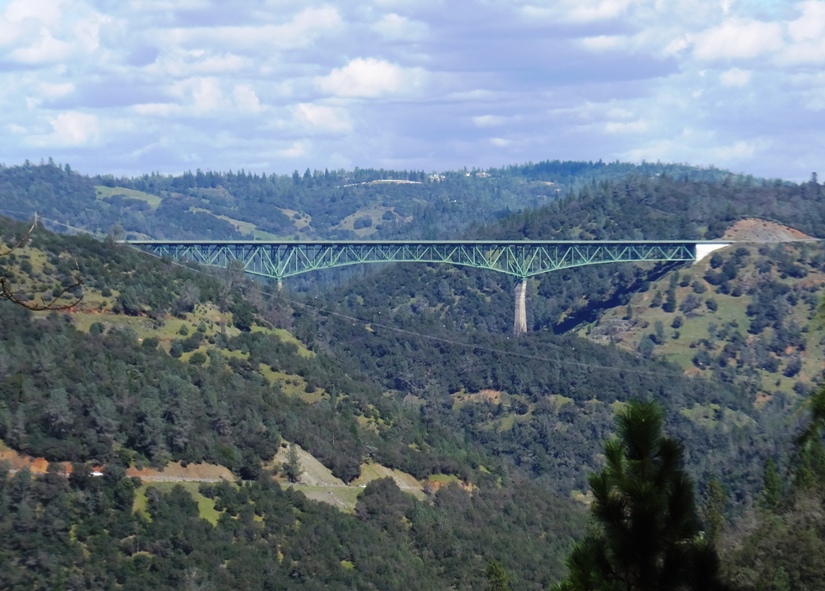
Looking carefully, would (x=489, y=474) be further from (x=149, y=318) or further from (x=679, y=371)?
(x=679, y=371)

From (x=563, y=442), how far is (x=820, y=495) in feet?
329

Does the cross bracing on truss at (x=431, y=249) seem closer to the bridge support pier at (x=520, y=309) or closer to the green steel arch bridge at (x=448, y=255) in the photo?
the green steel arch bridge at (x=448, y=255)

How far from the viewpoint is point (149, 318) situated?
97.8m

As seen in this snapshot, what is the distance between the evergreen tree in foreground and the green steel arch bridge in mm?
119954

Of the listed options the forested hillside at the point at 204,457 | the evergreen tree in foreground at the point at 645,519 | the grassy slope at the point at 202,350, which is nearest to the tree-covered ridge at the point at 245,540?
the forested hillside at the point at 204,457

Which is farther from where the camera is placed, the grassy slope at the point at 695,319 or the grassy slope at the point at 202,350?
the grassy slope at the point at 695,319

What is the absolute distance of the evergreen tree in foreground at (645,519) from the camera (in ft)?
50.3

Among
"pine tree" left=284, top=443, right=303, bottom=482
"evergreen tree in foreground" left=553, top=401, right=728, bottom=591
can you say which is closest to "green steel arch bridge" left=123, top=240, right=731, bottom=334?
"pine tree" left=284, top=443, right=303, bottom=482

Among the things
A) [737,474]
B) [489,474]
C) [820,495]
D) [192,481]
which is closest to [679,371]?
[737,474]

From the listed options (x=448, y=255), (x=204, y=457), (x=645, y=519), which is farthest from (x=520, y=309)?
(x=645, y=519)

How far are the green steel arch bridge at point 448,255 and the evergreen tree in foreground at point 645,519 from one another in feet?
394

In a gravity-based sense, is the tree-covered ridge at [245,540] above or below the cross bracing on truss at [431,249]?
below

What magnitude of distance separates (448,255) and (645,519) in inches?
5717

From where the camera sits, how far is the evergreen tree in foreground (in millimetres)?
15320
